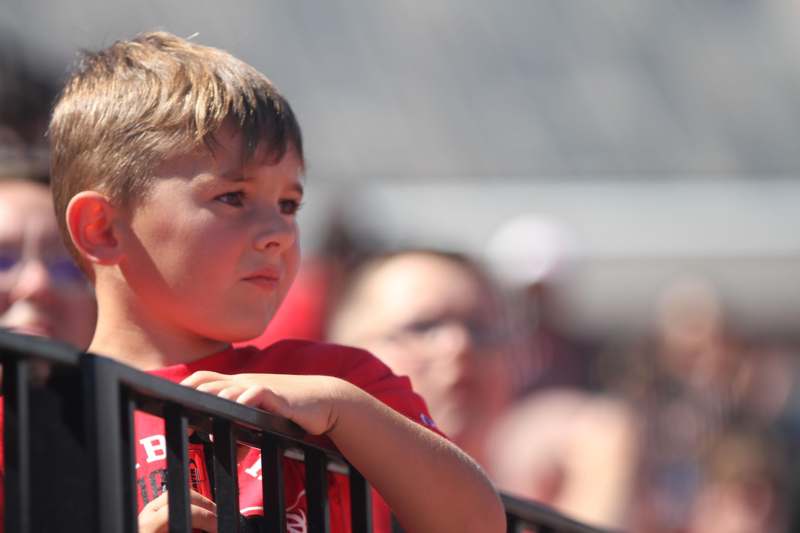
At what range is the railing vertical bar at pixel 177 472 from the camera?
5.72 feet

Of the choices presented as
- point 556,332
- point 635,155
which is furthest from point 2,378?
point 635,155

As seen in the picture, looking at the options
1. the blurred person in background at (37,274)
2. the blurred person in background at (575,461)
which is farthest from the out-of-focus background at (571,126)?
the blurred person in background at (37,274)

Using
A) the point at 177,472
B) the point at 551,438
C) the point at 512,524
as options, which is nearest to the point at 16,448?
the point at 177,472

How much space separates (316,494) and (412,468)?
0.44 ft

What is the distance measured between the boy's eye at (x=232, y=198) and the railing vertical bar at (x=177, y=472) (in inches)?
19.9

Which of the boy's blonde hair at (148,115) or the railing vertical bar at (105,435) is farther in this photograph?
the boy's blonde hair at (148,115)

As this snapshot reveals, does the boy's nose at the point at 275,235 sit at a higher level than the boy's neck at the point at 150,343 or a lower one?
higher

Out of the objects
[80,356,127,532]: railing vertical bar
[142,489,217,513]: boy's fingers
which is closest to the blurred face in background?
[142,489,217,513]: boy's fingers

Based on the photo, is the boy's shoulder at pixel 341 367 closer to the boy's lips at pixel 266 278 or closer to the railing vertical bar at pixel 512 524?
the boy's lips at pixel 266 278

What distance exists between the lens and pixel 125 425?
1.66 meters

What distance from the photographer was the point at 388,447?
200 centimetres

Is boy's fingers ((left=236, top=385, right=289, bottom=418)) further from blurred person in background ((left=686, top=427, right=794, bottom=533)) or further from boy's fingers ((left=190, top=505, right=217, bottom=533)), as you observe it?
blurred person in background ((left=686, top=427, right=794, bottom=533))

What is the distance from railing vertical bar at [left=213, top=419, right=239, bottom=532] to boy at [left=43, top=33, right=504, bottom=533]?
228mm

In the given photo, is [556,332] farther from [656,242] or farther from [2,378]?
[2,378]
